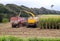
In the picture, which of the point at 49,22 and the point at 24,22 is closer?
the point at 49,22

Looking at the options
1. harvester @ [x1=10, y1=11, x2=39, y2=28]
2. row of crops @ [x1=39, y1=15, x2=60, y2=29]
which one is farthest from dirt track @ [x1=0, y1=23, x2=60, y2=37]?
harvester @ [x1=10, y1=11, x2=39, y2=28]

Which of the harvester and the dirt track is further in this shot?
the harvester

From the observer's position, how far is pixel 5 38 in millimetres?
6219

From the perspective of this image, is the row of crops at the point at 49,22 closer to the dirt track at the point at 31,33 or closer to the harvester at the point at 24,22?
the harvester at the point at 24,22

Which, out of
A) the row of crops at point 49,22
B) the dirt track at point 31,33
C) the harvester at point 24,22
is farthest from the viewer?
the harvester at point 24,22

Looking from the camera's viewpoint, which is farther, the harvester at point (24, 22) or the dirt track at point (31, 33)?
the harvester at point (24, 22)

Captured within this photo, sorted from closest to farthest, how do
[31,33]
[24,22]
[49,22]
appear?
[31,33], [49,22], [24,22]

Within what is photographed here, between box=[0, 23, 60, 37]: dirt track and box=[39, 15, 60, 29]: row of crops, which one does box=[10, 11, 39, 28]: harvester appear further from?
box=[0, 23, 60, 37]: dirt track

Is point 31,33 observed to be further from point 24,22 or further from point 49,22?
point 24,22

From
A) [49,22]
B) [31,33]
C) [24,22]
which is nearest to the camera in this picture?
[31,33]

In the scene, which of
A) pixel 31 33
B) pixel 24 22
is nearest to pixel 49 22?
pixel 24 22

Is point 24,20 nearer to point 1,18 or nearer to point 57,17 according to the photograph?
point 57,17

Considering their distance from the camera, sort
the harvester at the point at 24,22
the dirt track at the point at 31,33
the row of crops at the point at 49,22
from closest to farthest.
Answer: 1. the dirt track at the point at 31,33
2. the row of crops at the point at 49,22
3. the harvester at the point at 24,22

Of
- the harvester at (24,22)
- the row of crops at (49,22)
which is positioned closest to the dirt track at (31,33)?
the row of crops at (49,22)
